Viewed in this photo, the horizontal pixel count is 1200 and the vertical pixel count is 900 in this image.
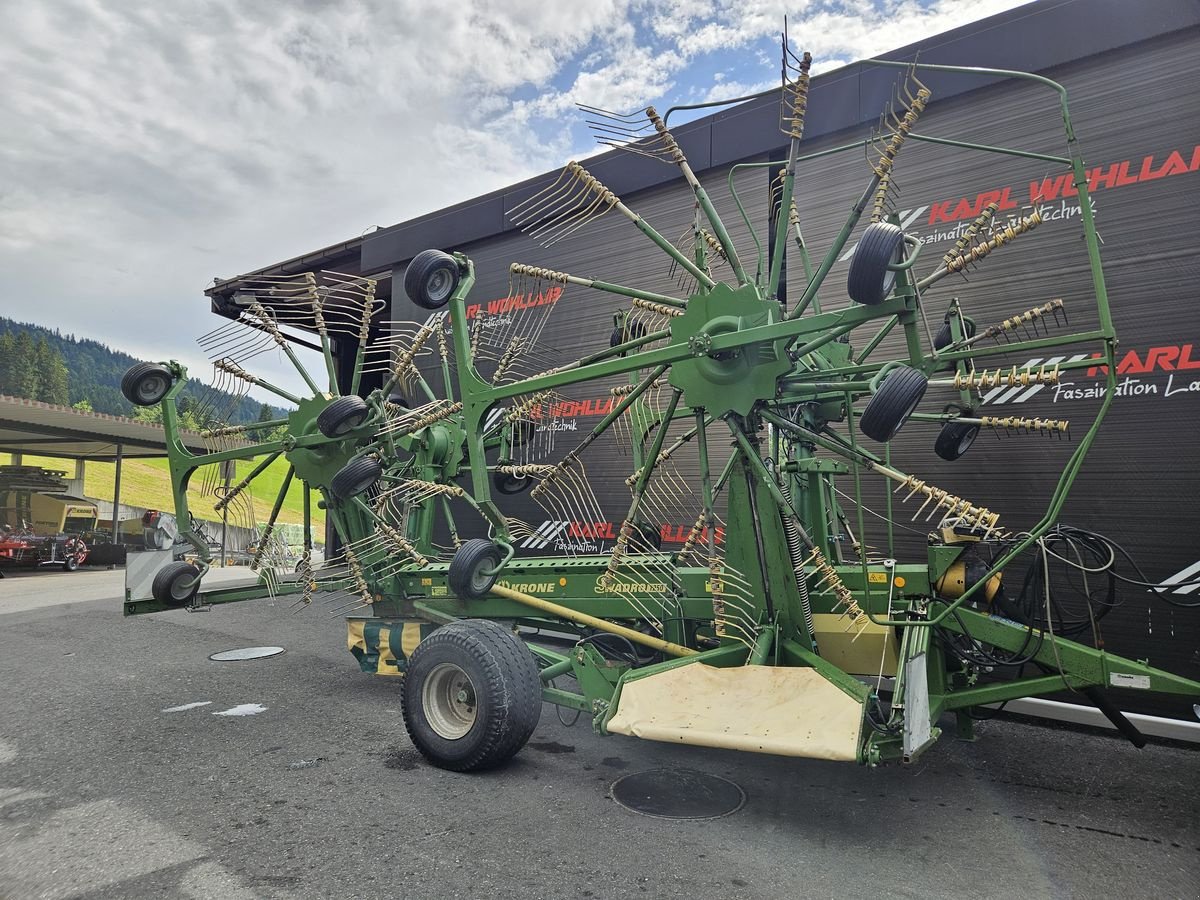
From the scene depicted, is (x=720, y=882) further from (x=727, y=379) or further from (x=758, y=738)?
(x=727, y=379)

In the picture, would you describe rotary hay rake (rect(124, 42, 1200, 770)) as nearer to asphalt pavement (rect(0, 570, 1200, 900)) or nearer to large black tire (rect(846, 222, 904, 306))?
large black tire (rect(846, 222, 904, 306))

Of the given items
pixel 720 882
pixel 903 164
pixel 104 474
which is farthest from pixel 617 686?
pixel 104 474

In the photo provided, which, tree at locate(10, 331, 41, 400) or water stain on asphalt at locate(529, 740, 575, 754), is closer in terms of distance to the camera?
water stain on asphalt at locate(529, 740, 575, 754)

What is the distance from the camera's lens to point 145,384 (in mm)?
7074

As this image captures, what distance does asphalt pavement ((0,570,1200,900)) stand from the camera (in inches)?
122

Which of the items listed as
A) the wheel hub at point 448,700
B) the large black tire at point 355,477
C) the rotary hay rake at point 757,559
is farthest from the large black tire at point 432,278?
the wheel hub at point 448,700

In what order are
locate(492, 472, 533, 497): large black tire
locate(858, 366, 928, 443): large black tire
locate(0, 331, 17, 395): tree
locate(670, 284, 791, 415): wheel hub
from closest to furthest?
1. locate(858, 366, 928, 443): large black tire
2. locate(670, 284, 791, 415): wheel hub
3. locate(492, 472, 533, 497): large black tire
4. locate(0, 331, 17, 395): tree

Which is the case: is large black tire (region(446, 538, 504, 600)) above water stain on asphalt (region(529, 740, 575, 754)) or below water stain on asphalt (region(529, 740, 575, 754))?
above

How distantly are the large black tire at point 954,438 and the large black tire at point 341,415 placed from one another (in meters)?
4.43

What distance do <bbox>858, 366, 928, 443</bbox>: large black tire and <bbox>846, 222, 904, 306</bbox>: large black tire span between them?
40 centimetres

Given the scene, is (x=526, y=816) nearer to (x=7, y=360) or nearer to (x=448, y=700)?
(x=448, y=700)

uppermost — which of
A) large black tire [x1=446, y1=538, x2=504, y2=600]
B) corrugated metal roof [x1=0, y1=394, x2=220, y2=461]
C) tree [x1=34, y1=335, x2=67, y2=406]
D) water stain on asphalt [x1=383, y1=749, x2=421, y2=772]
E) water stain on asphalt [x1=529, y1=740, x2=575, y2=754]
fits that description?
tree [x1=34, y1=335, x2=67, y2=406]

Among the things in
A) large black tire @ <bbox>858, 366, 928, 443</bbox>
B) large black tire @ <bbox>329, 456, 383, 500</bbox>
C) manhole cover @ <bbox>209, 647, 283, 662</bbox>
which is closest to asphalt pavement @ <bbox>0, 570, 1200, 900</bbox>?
manhole cover @ <bbox>209, 647, 283, 662</bbox>

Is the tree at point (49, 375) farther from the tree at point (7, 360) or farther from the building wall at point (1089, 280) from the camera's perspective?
the building wall at point (1089, 280)
